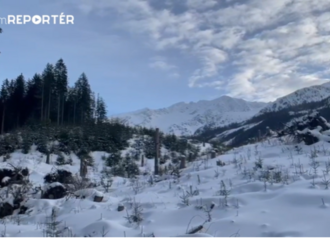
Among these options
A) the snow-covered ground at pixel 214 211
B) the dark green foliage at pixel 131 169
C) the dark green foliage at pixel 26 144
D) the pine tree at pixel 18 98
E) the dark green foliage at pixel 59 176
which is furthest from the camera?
the pine tree at pixel 18 98

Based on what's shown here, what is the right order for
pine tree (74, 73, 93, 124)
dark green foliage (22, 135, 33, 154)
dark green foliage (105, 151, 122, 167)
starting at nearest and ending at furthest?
dark green foliage (105, 151, 122, 167)
dark green foliage (22, 135, 33, 154)
pine tree (74, 73, 93, 124)

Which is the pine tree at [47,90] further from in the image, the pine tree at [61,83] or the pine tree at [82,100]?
the pine tree at [82,100]

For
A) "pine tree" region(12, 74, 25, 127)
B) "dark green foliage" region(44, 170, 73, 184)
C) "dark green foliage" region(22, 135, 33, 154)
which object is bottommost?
"dark green foliage" region(44, 170, 73, 184)

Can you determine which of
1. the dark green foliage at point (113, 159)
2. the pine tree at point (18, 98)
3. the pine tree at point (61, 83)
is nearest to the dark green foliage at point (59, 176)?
the dark green foliage at point (113, 159)

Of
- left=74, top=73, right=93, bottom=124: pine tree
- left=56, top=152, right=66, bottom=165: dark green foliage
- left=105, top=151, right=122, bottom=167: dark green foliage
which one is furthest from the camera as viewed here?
left=74, top=73, right=93, bottom=124: pine tree

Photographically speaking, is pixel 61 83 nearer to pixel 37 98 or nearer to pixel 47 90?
pixel 47 90

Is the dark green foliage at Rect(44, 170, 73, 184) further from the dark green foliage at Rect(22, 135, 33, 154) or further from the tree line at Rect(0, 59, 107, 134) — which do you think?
the tree line at Rect(0, 59, 107, 134)

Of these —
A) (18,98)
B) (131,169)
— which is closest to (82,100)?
(18,98)

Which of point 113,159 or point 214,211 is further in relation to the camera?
point 113,159

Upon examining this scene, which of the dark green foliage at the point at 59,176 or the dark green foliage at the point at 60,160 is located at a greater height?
the dark green foliage at the point at 60,160

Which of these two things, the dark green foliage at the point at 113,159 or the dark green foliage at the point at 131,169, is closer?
the dark green foliage at the point at 131,169

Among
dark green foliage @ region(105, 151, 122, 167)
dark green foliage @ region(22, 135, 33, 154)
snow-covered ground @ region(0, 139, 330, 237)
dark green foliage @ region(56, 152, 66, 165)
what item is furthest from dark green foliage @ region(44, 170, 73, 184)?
dark green foliage @ region(22, 135, 33, 154)

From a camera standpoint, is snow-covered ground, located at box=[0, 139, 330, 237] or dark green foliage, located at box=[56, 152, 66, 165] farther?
dark green foliage, located at box=[56, 152, 66, 165]

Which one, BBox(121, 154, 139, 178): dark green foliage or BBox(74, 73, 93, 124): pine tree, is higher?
BBox(74, 73, 93, 124): pine tree
